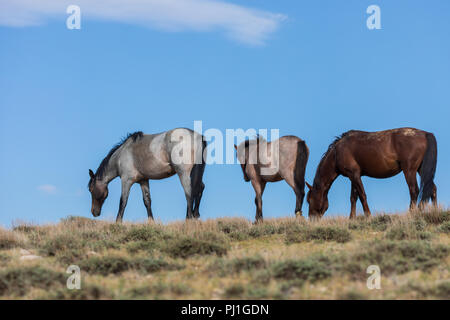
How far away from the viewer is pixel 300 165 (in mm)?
18344

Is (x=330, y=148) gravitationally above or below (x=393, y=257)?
above

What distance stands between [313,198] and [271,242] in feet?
12.4

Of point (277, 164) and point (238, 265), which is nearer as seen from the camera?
point (238, 265)

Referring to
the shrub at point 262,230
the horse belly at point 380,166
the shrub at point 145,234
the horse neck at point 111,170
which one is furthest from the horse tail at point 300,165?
the horse neck at point 111,170

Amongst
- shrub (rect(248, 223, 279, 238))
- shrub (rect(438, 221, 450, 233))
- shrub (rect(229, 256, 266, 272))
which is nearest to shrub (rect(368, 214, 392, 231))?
shrub (rect(438, 221, 450, 233))

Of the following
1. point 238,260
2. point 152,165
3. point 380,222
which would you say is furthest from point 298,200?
point 238,260

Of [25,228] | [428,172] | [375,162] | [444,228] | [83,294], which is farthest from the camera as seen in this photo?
[25,228]

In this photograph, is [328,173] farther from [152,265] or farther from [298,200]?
[152,265]

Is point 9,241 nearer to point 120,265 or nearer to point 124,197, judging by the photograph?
point 124,197

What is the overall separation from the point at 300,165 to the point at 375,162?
2292mm

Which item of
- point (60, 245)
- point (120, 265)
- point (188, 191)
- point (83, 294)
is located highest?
point (188, 191)

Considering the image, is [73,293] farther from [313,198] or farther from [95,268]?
[313,198]

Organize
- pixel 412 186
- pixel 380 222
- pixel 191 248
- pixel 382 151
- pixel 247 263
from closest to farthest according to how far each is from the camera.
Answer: pixel 247 263
pixel 191 248
pixel 380 222
pixel 412 186
pixel 382 151

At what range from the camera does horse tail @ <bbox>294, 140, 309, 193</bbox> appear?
1833 cm
